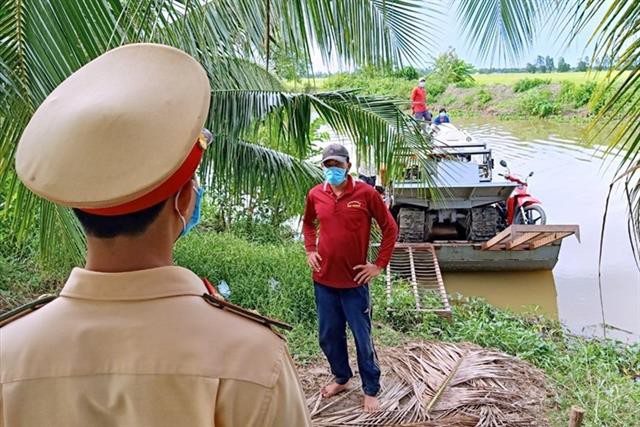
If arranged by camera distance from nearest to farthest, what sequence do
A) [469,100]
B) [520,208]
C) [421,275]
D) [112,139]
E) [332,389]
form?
[112,139]
[332,389]
[421,275]
[520,208]
[469,100]

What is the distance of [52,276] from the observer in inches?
200

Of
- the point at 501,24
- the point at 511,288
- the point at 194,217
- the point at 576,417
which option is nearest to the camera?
the point at 194,217

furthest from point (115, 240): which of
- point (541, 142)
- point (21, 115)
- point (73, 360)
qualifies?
point (541, 142)

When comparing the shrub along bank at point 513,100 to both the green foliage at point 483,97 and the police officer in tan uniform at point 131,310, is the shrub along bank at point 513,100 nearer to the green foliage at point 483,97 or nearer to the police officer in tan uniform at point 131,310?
the green foliage at point 483,97

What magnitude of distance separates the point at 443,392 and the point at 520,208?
6063mm

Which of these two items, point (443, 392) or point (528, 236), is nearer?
point (443, 392)

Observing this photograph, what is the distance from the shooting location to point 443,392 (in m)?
3.47

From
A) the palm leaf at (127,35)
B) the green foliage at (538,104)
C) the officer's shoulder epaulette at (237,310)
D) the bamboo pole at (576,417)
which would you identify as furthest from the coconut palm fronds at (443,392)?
the green foliage at (538,104)

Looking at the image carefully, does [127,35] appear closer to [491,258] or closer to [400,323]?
[400,323]

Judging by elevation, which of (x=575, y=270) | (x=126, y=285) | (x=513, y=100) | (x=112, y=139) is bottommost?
(x=575, y=270)

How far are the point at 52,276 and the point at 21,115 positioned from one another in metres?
3.62

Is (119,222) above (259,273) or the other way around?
above

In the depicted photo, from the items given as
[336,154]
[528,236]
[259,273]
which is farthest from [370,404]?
[528,236]

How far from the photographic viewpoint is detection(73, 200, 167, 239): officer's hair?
0.83 metres
